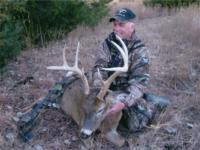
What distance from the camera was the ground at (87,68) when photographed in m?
4.96

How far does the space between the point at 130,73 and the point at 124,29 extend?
0.50 m

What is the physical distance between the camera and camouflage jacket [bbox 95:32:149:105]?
491 centimetres

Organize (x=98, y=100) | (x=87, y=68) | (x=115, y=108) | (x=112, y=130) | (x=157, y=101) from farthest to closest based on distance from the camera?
(x=87, y=68), (x=157, y=101), (x=112, y=130), (x=115, y=108), (x=98, y=100)

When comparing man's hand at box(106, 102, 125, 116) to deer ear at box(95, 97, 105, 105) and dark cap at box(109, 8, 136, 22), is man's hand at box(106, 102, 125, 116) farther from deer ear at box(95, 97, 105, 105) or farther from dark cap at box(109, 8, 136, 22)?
dark cap at box(109, 8, 136, 22)

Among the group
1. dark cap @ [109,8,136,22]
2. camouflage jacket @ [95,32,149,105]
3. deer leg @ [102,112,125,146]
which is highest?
dark cap @ [109,8,136,22]

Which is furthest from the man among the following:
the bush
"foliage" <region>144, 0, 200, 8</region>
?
"foliage" <region>144, 0, 200, 8</region>

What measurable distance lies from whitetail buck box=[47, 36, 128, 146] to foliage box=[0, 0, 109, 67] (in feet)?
7.58

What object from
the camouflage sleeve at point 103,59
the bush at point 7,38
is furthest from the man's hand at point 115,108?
the bush at point 7,38

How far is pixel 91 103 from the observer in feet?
14.8

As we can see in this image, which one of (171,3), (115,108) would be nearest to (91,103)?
(115,108)

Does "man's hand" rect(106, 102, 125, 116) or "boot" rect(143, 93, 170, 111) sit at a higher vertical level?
"man's hand" rect(106, 102, 125, 116)

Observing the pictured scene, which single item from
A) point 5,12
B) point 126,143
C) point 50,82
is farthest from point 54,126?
point 5,12

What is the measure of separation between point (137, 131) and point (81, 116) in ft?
2.52

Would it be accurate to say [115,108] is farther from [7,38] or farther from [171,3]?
[171,3]
